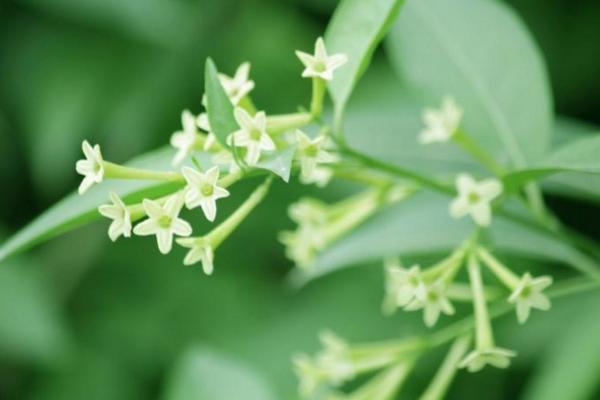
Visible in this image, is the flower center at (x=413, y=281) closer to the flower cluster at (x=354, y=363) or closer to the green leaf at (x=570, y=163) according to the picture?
the green leaf at (x=570, y=163)

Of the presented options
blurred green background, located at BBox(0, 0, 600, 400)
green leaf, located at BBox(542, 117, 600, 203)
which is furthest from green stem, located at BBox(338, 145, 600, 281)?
blurred green background, located at BBox(0, 0, 600, 400)

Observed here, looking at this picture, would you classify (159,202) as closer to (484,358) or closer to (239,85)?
(239,85)

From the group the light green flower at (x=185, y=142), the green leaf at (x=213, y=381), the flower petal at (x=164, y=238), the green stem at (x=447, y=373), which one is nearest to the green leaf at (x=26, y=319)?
the green leaf at (x=213, y=381)

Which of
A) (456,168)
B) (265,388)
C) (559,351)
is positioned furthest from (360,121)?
(559,351)

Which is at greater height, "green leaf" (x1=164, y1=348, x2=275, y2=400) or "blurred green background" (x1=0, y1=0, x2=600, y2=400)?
"blurred green background" (x1=0, y1=0, x2=600, y2=400)

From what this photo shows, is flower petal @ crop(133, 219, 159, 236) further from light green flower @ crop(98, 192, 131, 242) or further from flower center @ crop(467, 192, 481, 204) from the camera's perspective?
flower center @ crop(467, 192, 481, 204)

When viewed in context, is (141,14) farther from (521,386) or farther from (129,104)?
(521,386)

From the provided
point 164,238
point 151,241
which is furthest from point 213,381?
point 151,241
